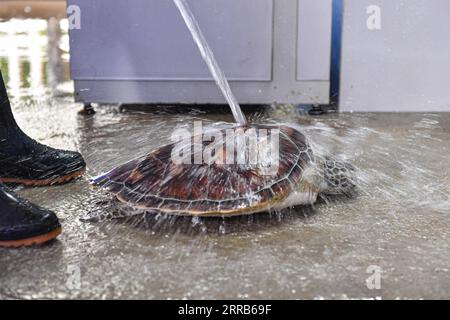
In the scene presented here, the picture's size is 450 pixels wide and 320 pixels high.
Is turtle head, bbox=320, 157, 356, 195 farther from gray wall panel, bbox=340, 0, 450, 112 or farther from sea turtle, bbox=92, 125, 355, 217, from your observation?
gray wall panel, bbox=340, 0, 450, 112

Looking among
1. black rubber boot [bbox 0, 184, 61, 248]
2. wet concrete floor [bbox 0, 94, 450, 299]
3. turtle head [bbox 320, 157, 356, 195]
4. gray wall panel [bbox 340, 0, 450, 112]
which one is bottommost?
wet concrete floor [bbox 0, 94, 450, 299]

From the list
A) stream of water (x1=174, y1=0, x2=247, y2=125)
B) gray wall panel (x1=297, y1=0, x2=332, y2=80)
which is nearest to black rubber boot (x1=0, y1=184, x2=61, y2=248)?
stream of water (x1=174, y1=0, x2=247, y2=125)

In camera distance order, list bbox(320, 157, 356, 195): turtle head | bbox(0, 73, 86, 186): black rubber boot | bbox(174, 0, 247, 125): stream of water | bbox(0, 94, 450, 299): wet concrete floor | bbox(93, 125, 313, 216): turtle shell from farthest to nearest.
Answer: bbox(174, 0, 247, 125): stream of water < bbox(0, 73, 86, 186): black rubber boot < bbox(320, 157, 356, 195): turtle head < bbox(93, 125, 313, 216): turtle shell < bbox(0, 94, 450, 299): wet concrete floor

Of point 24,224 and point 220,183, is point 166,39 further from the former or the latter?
point 24,224

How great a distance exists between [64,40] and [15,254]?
5.48 m

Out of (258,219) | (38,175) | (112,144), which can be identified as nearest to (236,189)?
(258,219)

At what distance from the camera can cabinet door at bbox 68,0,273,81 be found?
123 inches

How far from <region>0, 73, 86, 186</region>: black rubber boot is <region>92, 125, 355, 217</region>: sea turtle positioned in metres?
0.32

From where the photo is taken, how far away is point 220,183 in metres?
1.70

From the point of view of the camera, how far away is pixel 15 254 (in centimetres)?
152

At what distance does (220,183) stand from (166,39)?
1662 mm

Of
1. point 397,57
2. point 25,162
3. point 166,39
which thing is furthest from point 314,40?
point 25,162

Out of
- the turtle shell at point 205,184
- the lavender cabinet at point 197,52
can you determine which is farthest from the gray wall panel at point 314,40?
the turtle shell at point 205,184
